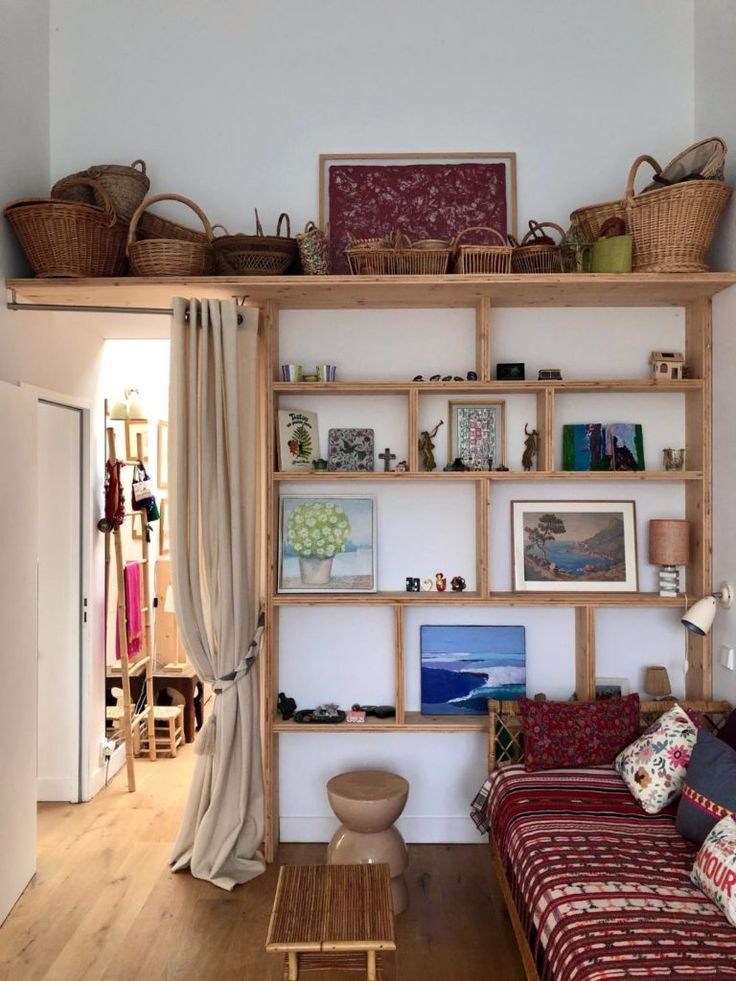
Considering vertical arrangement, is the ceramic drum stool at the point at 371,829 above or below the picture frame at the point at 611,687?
below

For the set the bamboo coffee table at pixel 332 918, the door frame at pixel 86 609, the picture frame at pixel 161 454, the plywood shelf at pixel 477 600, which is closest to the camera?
the bamboo coffee table at pixel 332 918

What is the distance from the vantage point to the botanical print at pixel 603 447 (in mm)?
3385

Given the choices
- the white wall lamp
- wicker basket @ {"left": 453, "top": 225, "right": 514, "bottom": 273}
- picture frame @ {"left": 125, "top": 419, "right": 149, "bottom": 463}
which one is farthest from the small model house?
picture frame @ {"left": 125, "top": 419, "right": 149, "bottom": 463}

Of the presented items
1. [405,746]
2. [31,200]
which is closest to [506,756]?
[405,746]

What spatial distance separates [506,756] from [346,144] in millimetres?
2738

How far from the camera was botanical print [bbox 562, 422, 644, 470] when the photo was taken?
3.38 metres

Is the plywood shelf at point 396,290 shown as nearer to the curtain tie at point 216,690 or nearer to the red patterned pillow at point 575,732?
the curtain tie at point 216,690

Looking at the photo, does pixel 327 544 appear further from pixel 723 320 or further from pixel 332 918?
pixel 723 320

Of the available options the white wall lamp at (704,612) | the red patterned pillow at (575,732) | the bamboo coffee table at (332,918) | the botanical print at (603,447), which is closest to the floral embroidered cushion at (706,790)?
the red patterned pillow at (575,732)

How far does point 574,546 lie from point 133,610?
2.62 meters

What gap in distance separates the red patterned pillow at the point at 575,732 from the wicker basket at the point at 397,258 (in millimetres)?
1786

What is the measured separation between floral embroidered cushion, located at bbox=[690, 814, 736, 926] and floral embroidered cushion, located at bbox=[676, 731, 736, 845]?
0.33 feet

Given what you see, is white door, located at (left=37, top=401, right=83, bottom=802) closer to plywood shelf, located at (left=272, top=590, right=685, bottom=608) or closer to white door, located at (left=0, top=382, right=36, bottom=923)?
white door, located at (left=0, top=382, right=36, bottom=923)

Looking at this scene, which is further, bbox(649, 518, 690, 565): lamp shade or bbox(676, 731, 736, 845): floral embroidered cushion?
bbox(649, 518, 690, 565): lamp shade
